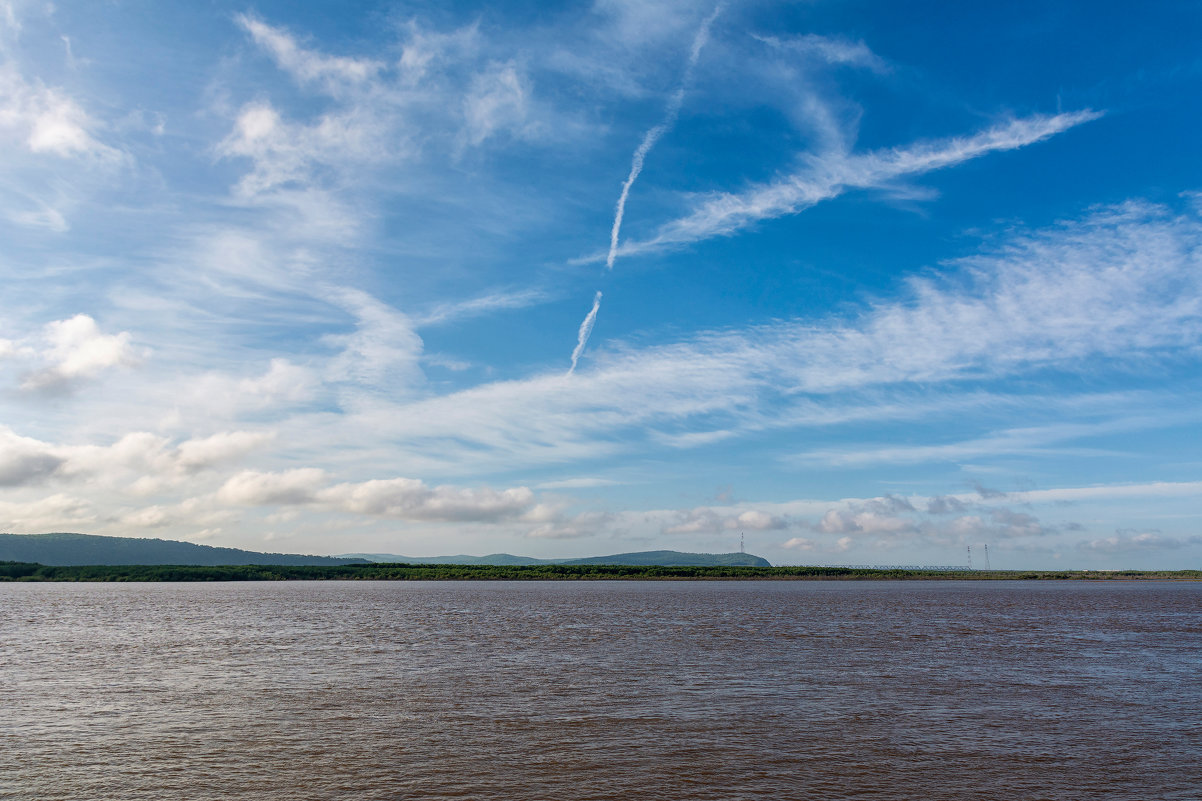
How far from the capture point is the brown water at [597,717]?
17250mm

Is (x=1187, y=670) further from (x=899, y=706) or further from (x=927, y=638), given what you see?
(x=899, y=706)

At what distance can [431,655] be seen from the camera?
39.1 meters

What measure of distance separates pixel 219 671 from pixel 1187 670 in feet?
144

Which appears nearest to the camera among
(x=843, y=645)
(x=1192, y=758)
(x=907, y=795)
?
(x=907, y=795)

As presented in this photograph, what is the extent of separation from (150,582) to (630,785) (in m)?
211

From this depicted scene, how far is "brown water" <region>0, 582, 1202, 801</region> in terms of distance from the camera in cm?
1725

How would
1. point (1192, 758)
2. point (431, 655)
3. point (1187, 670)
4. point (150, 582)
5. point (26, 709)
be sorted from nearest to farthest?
point (1192, 758), point (26, 709), point (1187, 670), point (431, 655), point (150, 582)

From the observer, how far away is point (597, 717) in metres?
23.7

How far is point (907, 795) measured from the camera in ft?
54.4

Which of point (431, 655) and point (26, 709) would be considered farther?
point (431, 655)

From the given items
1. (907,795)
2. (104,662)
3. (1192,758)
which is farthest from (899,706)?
(104,662)

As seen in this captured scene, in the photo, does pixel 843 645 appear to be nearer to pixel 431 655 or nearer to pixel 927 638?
pixel 927 638

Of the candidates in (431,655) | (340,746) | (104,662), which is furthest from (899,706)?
(104,662)

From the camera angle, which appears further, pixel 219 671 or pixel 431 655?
pixel 431 655
